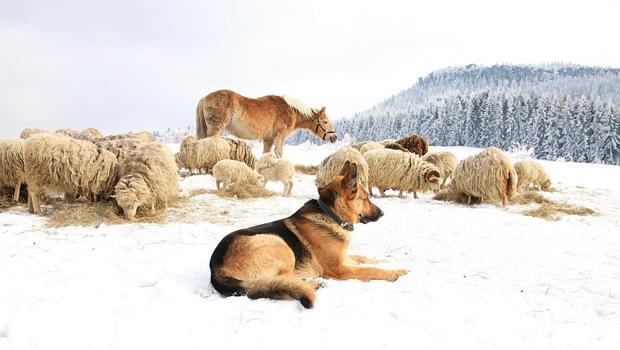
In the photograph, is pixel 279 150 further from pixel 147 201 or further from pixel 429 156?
pixel 147 201

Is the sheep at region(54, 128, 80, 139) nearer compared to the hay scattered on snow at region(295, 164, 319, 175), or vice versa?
the sheep at region(54, 128, 80, 139)

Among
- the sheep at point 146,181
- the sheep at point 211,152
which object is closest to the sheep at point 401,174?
the sheep at point 211,152

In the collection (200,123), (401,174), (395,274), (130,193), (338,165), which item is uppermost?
(200,123)

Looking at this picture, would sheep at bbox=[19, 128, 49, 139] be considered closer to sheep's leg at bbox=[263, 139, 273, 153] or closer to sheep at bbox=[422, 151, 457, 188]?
sheep's leg at bbox=[263, 139, 273, 153]

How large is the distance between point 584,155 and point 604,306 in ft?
179

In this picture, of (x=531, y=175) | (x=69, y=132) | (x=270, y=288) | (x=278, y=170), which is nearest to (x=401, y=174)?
(x=278, y=170)

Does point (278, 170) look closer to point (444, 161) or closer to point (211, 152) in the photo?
point (211, 152)

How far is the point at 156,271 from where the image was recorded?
461 centimetres

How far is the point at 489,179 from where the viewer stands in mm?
9984

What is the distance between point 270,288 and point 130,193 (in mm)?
4733

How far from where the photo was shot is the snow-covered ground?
3.03m

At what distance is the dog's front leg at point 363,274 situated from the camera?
14.5 ft

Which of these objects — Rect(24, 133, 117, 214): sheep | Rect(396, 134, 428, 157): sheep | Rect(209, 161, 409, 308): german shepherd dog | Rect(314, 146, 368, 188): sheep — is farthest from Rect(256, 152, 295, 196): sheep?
Rect(396, 134, 428, 157): sheep

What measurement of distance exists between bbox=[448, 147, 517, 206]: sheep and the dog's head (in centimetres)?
639
